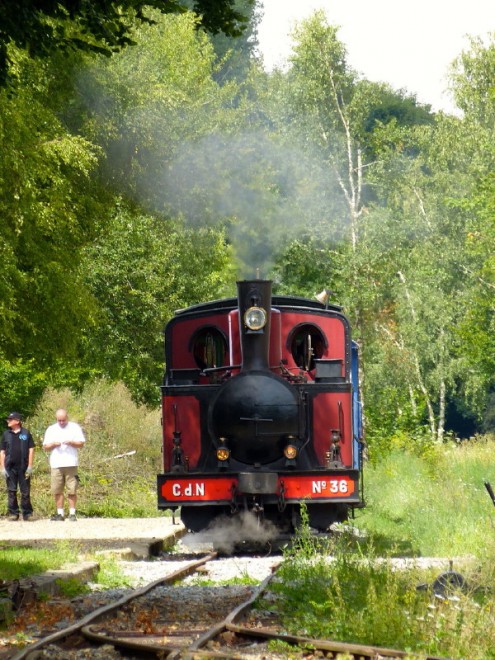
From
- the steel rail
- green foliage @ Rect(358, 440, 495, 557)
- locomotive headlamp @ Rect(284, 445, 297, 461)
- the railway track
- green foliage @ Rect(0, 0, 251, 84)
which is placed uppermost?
green foliage @ Rect(0, 0, 251, 84)

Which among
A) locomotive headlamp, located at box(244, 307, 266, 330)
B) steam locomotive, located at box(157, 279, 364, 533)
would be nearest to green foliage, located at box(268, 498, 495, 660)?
steam locomotive, located at box(157, 279, 364, 533)

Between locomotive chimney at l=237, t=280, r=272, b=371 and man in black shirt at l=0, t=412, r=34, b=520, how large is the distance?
683 centimetres

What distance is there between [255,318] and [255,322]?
0.04 m

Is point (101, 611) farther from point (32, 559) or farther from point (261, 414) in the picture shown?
point (261, 414)

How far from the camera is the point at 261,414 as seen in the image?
1356 centimetres

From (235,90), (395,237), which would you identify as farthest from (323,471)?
(235,90)

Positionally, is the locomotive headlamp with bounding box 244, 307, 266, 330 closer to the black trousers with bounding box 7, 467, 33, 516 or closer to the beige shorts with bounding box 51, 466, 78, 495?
the beige shorts with bounding box 51, 466, 78, 495

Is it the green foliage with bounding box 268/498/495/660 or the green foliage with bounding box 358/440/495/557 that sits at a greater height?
the green foliage with bounding box 358/440/495/557

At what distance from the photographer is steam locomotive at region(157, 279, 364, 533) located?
13.7 m

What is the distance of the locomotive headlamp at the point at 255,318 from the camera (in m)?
13.6

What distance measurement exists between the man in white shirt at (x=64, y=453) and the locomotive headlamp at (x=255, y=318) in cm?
601

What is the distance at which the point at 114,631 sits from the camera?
344 inches

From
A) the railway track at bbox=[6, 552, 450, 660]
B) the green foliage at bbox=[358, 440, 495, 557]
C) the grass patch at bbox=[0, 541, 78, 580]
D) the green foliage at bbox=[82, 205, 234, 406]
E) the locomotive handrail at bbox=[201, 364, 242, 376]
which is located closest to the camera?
the railway track at bbox=[6, 552, 450, 660]

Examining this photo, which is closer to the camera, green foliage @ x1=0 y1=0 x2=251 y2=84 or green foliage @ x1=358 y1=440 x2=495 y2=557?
green foliage @ x1=0 y1=0 x2=251 y2=84
